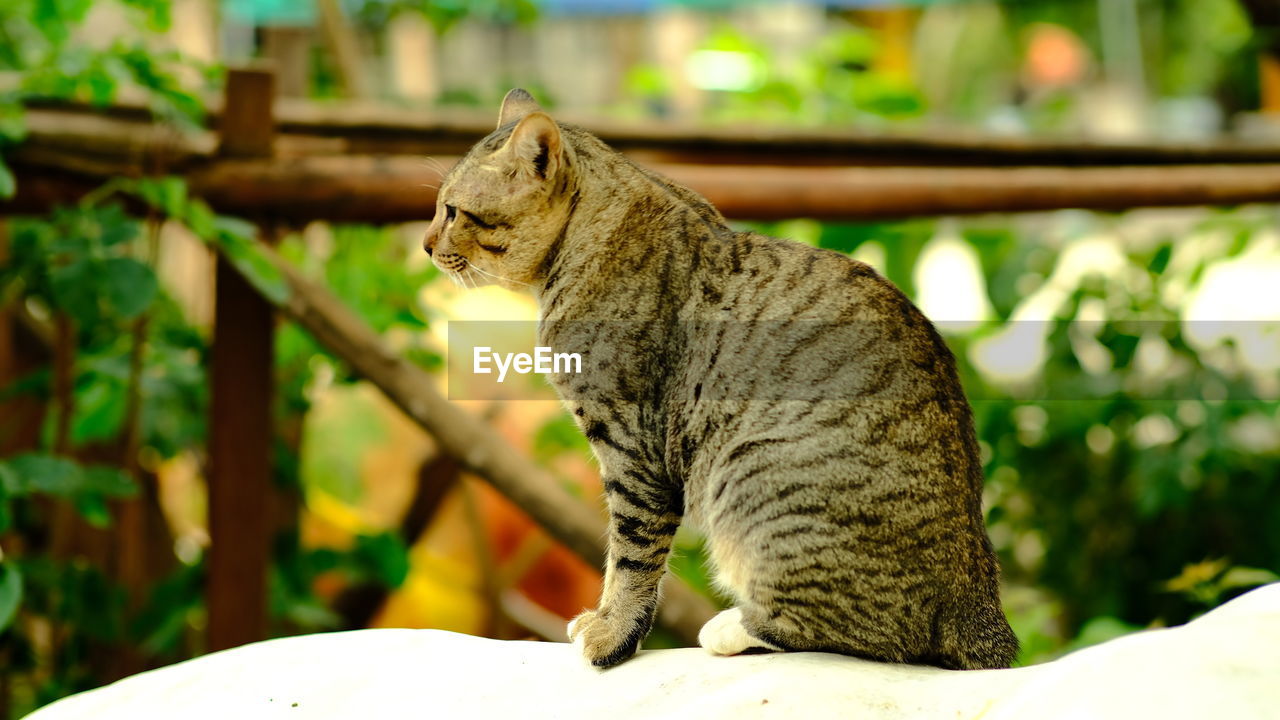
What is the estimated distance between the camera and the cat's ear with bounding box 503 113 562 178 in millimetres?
1423

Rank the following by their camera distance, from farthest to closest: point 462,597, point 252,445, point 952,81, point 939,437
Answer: point 952,81 < point 462,597 < point 252,445 < point 939,437

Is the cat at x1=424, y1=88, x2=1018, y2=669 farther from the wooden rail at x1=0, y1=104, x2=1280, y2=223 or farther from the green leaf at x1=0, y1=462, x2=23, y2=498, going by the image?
the green leaf at x1=0, y1=462, x2=23, y2=498

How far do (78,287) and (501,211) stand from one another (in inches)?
38.5

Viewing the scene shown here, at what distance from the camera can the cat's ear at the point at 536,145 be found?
142 centimetres

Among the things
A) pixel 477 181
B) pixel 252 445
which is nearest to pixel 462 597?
pixel 252 445

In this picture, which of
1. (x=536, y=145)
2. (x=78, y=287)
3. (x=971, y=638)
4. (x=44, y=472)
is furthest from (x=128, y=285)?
(x=971, y=638)

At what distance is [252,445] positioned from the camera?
2422mm

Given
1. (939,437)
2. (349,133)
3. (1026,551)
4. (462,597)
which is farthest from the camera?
(1026,551)

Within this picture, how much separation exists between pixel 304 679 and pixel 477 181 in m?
0.72

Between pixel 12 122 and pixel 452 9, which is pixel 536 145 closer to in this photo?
pixel 12 122

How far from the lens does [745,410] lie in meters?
1.48

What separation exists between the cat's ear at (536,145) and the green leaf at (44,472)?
3.60ft

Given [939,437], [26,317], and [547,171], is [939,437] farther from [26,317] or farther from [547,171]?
[26,317]
